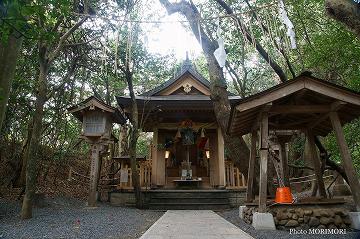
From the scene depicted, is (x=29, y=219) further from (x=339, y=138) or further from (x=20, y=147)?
(x=339, y=138)

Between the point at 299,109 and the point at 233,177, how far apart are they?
714 cm

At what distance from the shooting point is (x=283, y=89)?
610 centimetres

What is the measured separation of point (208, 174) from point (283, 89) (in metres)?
9.11

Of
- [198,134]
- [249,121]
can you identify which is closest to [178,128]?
[198,134]

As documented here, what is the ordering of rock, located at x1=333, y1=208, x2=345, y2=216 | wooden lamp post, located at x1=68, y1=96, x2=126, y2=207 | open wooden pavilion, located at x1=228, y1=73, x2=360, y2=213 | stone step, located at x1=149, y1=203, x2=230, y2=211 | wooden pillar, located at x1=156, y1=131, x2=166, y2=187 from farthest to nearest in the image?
wooden pillar, located at x1=156, y1=131, x2=166, y2=187 < stone step, located at x1=149, y1=203, x2=230, y2=211 < wooden lamp post, located at x1=68, y1=96, x2=126, y2=207 < open wooden pavilion, located at x1=228, y1=73, x2=360, y2=213 < rock, located at x1=333, y1=208, x2=345, y2=216

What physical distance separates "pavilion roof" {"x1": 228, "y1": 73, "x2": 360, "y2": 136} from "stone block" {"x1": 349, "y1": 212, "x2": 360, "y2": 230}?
225 centimetres

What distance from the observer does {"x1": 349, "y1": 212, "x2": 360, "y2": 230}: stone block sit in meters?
5.49

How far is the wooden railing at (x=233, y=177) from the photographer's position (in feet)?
41.6

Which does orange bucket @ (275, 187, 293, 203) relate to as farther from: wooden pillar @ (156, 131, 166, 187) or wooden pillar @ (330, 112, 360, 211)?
wooden pillar @ (156, 131, 166, 187)

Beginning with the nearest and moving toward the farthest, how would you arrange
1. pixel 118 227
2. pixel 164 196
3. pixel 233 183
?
pixel 118 227, pixel 164 196, pixel 233 183

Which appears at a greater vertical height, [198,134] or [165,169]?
[198,134]

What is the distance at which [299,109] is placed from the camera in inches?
251

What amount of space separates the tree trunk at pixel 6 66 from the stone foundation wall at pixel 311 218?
18.1 ft

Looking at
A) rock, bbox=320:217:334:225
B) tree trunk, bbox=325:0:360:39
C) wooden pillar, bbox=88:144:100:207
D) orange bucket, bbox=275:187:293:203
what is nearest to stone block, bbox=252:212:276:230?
orange bucket, bbox=275:187:293:203
